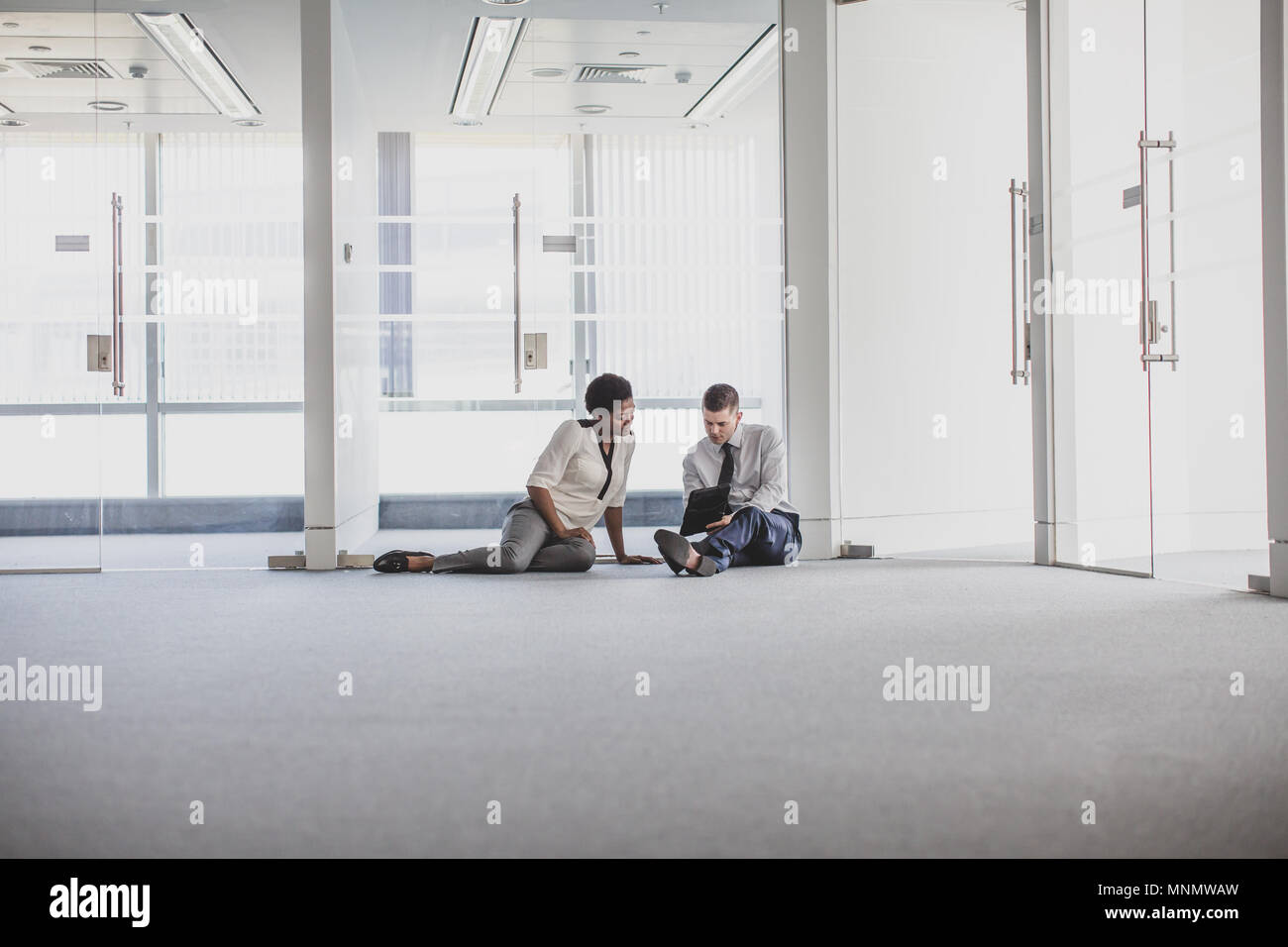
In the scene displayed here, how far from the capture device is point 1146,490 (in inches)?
218

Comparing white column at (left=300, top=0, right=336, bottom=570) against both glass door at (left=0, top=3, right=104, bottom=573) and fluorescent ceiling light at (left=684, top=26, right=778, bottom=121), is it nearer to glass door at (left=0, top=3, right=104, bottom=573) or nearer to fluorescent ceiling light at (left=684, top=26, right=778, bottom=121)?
glass door at (left=0, top=3, right=104, bottom=573)

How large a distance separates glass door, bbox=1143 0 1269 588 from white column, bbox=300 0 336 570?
424 centimetres

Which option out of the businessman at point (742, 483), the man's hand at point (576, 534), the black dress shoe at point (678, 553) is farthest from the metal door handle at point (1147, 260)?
the man's hand at point (576, 534)

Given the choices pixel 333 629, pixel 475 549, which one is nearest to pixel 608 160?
pixel 475 549

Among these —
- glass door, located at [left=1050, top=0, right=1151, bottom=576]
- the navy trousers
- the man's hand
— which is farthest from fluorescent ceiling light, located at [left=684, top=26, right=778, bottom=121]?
the man's hand

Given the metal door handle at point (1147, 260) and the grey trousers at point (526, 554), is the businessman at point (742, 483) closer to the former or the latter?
the grey trousers at point (526, 554)

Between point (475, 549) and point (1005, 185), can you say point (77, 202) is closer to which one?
point (475, 549)

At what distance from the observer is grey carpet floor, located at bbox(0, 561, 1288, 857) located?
1733mm

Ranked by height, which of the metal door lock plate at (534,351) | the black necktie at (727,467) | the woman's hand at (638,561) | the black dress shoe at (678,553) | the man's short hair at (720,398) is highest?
the metal door lock plate at (534,351)

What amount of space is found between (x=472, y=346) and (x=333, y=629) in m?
3.10

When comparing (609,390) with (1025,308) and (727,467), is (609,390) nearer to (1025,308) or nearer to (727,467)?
(727,467)

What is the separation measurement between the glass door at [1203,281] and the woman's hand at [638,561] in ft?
8.22

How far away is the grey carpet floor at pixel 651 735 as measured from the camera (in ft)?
5.69

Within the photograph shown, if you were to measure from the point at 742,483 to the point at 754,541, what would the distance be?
0.32m
